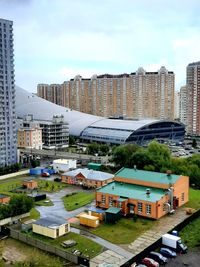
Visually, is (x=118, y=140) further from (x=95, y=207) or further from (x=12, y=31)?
(x=95, y=207)

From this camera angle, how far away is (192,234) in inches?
819

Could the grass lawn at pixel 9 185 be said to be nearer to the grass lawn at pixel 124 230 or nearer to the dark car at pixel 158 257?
the grass lawn at pixel 124 230

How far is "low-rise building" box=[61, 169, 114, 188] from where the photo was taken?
3105 centimetres

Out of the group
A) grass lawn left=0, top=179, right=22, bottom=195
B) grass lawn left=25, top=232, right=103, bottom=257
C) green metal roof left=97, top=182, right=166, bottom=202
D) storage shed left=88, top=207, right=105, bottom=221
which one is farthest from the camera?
grass lawn left=0, top=179, right=22, bottom=195

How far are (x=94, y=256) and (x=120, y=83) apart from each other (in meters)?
65.0

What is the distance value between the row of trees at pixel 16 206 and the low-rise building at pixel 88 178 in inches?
362

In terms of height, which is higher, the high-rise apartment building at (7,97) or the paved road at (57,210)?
the high-rise apartment building at (7,97)

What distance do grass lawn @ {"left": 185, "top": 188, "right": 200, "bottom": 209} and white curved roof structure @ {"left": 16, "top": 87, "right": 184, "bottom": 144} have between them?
2689cm

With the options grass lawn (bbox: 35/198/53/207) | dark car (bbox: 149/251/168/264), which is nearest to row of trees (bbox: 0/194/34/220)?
grass lawn (bbox: 35/198/53/207)

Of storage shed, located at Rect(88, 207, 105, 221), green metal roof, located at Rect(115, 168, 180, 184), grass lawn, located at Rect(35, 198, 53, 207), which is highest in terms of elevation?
green metal roof, located at Rect(115, 168, 180, 184)

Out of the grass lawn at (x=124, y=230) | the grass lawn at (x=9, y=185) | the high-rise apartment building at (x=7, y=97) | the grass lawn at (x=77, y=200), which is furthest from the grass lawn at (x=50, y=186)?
the grass lawn at (x=124, y=230)

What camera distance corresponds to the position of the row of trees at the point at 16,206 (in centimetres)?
2155

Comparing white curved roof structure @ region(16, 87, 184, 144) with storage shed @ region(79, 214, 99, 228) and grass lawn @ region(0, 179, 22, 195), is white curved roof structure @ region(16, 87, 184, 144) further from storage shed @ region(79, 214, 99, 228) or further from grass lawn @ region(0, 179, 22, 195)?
storage shed @ region(79, 214, 99, 228)

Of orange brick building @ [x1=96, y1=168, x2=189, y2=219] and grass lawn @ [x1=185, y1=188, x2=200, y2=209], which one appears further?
grass lawn @ [x1=185, y1=188, x2=200, y2=209]
